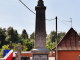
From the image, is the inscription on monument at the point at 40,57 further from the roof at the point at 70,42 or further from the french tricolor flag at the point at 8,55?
the roof at the point at 70,42

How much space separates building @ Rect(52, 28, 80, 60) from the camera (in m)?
18.5

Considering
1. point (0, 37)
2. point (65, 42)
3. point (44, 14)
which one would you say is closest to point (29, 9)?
A: point (44, 14)

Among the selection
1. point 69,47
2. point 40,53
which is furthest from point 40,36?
point 69,47

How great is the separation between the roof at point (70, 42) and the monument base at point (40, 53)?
861 centimetres

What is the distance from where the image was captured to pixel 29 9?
12.1m

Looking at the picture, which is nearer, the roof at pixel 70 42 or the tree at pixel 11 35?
the roof at pixel 70 42

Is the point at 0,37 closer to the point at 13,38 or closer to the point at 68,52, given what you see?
the point at 13,38

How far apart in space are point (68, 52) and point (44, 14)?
9035 millimetres

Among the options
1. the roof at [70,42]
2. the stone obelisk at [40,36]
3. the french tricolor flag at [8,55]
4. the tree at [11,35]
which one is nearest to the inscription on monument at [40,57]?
the stone obelisk at [40,36]

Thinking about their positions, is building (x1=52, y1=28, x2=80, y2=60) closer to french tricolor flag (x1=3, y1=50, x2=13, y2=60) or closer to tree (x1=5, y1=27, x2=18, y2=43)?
french tricolor flag (x1=3, y1=50, x2=13, y2=60)

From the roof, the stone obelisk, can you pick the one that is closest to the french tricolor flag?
the roof

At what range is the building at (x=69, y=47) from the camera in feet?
60.6

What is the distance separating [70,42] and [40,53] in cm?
954

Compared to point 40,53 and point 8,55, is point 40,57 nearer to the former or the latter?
point 40,53
